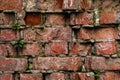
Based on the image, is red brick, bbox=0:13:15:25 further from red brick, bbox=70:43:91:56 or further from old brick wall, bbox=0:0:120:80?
red brick, bbox=70:43:91:56

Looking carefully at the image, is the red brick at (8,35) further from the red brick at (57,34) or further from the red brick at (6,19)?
the red brick at (57,34)

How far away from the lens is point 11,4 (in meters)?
1.84

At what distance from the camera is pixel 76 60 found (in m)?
1.83

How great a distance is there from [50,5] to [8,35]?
33 centimetres

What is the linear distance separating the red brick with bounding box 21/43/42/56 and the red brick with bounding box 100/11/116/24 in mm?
427

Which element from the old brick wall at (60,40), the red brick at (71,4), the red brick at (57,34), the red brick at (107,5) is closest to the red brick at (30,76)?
the old brick wall at (60,40)

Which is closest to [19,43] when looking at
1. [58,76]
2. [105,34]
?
[58,76]

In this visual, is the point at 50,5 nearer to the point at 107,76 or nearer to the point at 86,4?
the point at 86,4

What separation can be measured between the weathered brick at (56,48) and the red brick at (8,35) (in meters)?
0.21

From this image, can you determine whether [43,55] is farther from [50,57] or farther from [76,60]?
[76,60]

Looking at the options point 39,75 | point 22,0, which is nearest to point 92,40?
point 39,75

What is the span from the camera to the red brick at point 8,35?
72.5 inches

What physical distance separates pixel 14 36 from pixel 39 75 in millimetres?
292

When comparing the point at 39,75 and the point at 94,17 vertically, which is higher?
the point at 94,17
